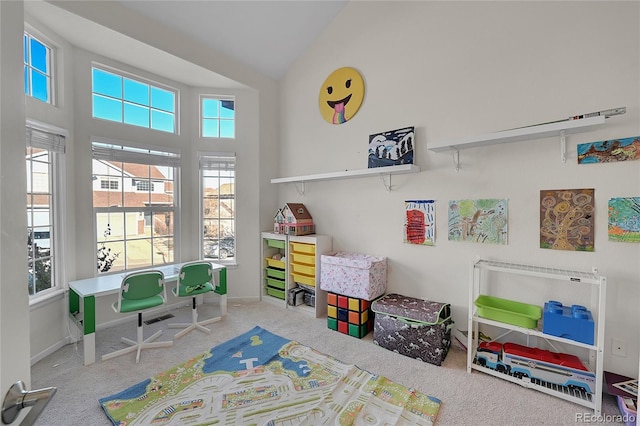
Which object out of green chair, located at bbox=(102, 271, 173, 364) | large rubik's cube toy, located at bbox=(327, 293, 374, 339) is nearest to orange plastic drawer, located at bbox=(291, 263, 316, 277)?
large rubik's cube toy, located at bbox=(327, 293, 374, 339)

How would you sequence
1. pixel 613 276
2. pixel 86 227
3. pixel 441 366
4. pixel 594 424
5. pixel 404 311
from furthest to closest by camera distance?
pixel 86 227 < pixel 404 311 < pixel 441 366 < pixel 613 276 < pixel 594 424

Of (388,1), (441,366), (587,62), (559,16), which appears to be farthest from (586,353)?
(388,1)

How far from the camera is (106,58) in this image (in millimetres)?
3098

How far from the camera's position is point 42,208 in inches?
105

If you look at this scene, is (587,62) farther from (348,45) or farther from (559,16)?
(348,45)

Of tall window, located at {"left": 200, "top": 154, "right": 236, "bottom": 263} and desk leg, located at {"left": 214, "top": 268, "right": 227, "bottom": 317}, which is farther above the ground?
tall window, located at {"left": 200, "top": 154, "right": 236, "bottom": 263}

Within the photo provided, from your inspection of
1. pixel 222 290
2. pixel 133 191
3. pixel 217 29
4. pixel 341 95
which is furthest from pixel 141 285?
pixel 341 95

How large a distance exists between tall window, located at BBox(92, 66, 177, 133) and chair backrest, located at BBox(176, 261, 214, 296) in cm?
189

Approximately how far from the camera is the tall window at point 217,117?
3.93m

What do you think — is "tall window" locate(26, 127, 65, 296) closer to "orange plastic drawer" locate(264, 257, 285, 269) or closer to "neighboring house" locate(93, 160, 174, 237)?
"neighboring house" locate(93, 160, 174, 237)

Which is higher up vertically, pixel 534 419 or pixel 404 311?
pixel 404 311

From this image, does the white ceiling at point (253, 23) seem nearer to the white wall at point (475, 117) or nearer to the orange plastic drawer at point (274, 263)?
the white wall at point (475, 117)

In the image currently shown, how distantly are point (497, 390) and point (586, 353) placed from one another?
78 cm

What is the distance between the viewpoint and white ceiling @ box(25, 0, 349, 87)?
8.67ft
